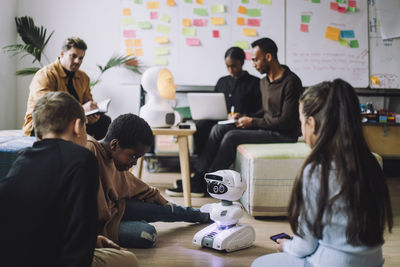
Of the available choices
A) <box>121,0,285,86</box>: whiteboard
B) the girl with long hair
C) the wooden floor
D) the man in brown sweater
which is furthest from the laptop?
the girl with long hair

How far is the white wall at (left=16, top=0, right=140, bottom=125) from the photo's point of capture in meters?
3.66

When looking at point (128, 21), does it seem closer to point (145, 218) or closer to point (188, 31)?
point (188, 31)

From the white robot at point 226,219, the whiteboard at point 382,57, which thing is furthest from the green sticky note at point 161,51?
the white robot at point 226,219

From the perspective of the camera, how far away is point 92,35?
372cm

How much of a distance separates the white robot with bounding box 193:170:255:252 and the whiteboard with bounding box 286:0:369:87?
2332 mm

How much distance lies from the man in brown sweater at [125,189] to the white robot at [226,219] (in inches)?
10.1

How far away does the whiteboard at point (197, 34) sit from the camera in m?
3.68

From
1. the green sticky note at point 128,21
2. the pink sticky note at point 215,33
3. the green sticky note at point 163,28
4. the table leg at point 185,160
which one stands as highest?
the green sticky note at point 128,21

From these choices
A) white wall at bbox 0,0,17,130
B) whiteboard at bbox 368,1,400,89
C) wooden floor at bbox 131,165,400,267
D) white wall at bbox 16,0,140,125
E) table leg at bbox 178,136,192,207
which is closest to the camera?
wooden floor at bbox 131,165,400,267

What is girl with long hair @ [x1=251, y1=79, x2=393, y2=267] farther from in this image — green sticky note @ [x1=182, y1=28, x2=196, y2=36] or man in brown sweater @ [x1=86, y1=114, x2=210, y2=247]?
green sticky note @ [x1=182, y1=28, x2=196, y2=36]

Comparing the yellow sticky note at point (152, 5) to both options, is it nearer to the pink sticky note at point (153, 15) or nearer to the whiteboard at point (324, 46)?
the pink sticky note at point (153, 15)

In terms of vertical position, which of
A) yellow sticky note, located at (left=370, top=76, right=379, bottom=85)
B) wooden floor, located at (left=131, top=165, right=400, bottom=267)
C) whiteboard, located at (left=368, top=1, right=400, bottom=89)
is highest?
whiteboard, located at (left=368, top=1, right=400, bottom=89)

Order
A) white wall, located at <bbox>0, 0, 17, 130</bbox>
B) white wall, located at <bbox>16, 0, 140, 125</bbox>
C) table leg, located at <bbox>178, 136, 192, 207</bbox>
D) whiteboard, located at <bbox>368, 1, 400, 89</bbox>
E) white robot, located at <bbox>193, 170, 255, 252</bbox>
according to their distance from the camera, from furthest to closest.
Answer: whiteboard, located at <bbox>368, 1, 400, 89</bbox>
white wall, located at <bbox>16, 0, 140, 125</bbox>
white wall, located at <bbox>0, 0, 17, 130</bbox>
table leg, located at <bbox>178, 136, 192, 207</bbox>
white robot, located at <bbox>193, 170, 255, 252</bbox>

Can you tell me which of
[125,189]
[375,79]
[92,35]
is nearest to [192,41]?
[92,35]
